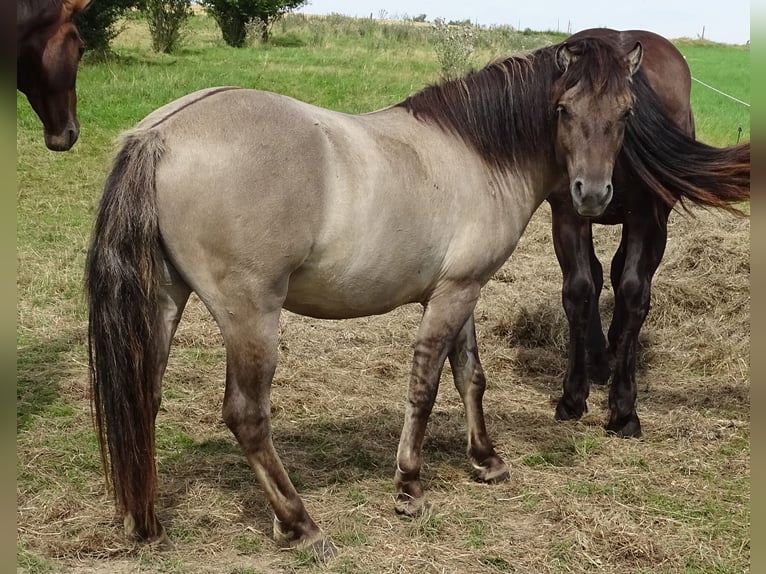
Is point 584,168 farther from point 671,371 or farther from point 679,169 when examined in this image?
point 671,371

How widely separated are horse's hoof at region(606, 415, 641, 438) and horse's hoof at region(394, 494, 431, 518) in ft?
5.48

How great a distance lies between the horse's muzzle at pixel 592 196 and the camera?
3613 mm

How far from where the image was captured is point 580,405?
529cm

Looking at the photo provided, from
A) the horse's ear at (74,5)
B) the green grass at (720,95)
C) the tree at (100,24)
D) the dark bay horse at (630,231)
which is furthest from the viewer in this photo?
the tree at (100,24)

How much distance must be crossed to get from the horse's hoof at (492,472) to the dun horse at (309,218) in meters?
0.52

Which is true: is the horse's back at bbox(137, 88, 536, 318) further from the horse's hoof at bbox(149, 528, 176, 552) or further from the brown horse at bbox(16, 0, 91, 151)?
the brown horse at bbox(16, 0, 91, 151)

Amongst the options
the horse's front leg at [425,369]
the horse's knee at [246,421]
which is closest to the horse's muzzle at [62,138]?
the horse's knee at [246,421]

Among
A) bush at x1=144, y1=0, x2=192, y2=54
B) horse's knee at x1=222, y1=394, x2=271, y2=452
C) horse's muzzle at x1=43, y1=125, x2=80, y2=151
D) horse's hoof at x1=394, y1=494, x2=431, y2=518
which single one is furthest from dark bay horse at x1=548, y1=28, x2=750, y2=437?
bush at x1=144, y1=0, x2=192, y2=54

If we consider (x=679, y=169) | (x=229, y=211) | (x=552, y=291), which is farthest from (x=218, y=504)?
(x=552, y=291)

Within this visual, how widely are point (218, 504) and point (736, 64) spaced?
30.5 m

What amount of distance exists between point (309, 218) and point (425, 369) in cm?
103

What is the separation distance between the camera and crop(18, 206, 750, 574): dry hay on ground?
350cm

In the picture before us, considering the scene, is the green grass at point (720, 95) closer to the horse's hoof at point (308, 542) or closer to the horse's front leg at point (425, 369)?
the horse's front leg at point (425, 369)

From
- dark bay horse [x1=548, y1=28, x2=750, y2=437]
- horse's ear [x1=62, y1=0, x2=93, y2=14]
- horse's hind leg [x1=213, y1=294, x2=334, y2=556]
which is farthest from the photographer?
dark bay horse [x1=548, y1=28, x2=750, y2=437]
